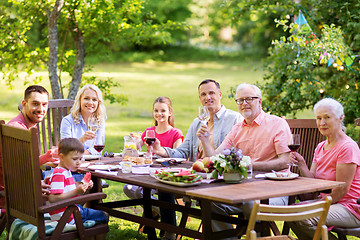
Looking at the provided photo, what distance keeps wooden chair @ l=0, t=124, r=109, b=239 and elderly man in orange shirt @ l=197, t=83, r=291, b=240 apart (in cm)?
115

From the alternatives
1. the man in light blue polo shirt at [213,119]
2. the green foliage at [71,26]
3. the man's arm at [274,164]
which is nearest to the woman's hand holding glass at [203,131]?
the man's arm at [274,164]

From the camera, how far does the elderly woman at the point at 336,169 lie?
12.6ft

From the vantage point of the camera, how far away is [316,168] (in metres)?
4.23

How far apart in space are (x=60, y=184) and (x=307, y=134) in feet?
7.33

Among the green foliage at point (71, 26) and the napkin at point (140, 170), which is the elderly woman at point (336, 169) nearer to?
the napkin at point (140, 170)

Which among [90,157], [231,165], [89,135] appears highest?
[89,135]

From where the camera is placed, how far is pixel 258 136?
4383 millimetres

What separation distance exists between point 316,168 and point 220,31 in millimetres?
33167

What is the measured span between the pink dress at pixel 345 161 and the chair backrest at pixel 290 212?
0.64 metres

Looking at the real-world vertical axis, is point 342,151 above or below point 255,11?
below

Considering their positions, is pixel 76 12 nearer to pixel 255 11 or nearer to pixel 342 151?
pixel 255 11

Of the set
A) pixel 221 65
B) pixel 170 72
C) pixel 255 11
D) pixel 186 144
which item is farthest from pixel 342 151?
pixel 221 65

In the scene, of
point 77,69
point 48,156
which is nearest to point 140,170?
point 48,156

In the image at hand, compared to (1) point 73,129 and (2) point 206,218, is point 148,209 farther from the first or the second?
(2) point 206,218
